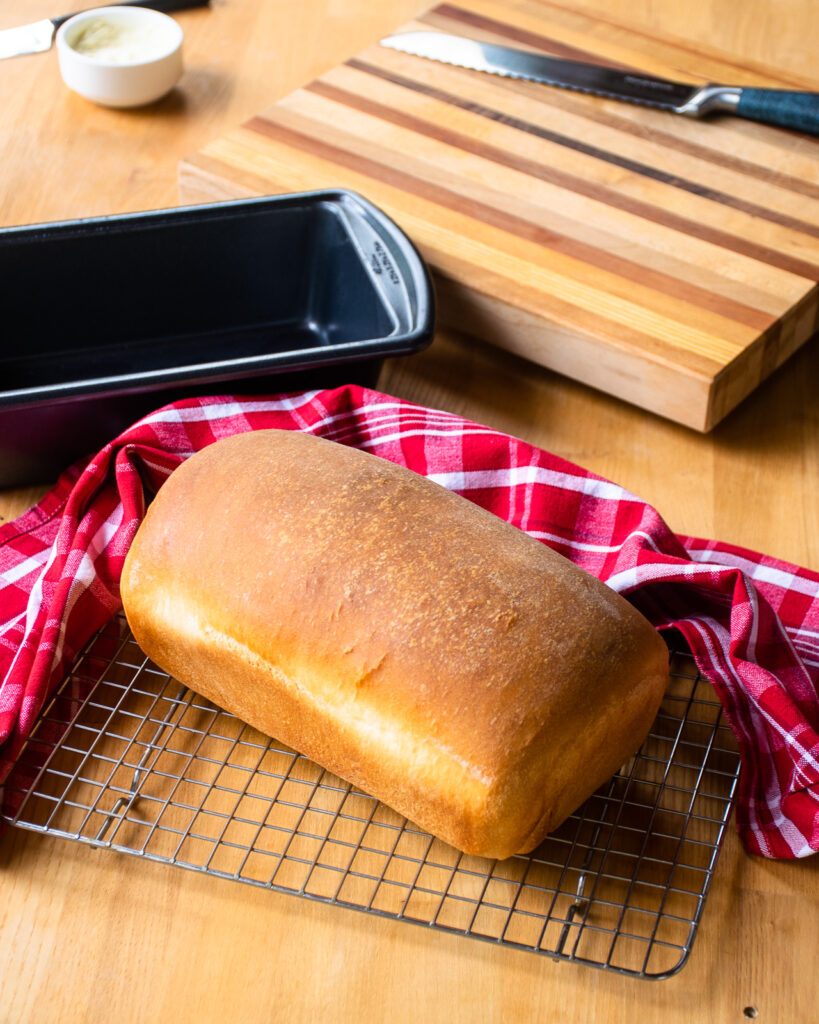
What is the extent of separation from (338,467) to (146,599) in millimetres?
160

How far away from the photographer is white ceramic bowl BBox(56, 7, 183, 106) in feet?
4.81

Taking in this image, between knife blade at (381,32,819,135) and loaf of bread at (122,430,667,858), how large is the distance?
0.74 metres

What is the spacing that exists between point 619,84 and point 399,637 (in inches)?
35.8

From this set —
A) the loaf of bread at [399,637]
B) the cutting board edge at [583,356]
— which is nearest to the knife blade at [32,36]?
the cutting board edge at [583,356]

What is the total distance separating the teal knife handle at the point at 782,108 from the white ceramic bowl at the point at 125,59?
0.67 metres

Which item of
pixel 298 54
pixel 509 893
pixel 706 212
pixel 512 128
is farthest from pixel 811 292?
pixel 298 54

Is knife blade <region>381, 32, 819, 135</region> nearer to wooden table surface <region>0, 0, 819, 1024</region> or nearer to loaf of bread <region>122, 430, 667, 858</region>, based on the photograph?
wooden table surface <region>0, 0, 819, 1024</region>

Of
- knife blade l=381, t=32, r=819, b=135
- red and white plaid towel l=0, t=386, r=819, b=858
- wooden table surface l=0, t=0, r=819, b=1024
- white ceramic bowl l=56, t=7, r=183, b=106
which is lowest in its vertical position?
wooden table surface l=0, t=0, r=819, b=1024

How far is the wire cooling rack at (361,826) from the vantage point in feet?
2.57

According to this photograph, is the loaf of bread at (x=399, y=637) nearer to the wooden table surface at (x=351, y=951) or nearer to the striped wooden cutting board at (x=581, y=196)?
the wooden table surface at (x=351, y=951)

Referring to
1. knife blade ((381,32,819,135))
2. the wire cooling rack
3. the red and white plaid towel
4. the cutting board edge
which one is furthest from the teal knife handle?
the wire cooling rack

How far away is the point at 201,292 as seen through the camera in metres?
1.21

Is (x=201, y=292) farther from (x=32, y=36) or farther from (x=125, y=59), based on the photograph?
(x=32, y=36)

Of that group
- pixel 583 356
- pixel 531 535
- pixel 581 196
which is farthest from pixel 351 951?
pixel 581 196
